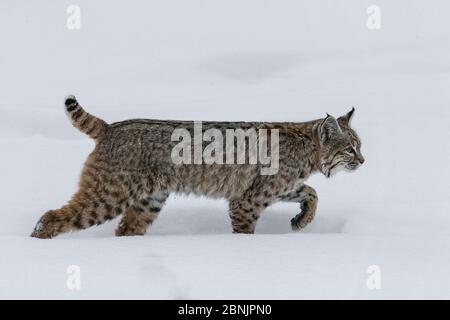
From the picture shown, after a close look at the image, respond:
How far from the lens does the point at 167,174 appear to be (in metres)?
7.42

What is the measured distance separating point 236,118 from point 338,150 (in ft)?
10.3

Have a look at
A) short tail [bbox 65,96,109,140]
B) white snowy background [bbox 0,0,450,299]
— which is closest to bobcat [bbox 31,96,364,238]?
short tail [bbox 65,96,109,140]

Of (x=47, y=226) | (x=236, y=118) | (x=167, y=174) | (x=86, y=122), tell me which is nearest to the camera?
(x=47, y=226)

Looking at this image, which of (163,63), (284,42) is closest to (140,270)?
(163,63)

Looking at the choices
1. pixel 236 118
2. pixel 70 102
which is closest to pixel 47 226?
pixel 70 102

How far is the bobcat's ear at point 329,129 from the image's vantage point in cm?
789

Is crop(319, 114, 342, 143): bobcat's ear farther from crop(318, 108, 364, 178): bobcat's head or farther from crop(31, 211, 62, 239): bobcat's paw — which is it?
crop(31, 211, 62, 239): bobcat's paw

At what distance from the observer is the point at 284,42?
15.3m

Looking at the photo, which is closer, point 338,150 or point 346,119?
point 338,150

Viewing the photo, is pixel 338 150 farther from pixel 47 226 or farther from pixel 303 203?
pixel 47 226

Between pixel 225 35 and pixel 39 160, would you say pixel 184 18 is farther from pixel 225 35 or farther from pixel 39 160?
pixel 39 160

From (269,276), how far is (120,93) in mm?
7929

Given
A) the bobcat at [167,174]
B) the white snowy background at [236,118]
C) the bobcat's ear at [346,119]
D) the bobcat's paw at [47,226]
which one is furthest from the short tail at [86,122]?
the bobcat's ear at [346,119]

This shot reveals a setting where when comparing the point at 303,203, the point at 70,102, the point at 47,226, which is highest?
the point at 70,102
